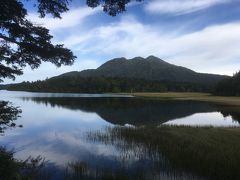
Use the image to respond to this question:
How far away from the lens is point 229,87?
460 ft

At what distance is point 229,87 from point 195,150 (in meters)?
131

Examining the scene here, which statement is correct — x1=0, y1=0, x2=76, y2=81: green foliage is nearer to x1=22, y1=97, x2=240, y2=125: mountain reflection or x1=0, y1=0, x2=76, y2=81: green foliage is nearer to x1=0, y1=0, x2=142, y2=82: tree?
x1=0, y1=0, x2=142, y2=82: tree

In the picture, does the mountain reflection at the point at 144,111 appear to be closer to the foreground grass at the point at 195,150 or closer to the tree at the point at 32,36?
the foreground grass at the point at 195,150

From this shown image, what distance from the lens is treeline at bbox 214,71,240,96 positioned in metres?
136

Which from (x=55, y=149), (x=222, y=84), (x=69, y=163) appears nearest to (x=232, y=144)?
(x=69, y=163)

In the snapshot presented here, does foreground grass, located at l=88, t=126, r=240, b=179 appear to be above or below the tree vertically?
below

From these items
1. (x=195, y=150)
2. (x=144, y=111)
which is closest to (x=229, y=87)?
(x=144, y=111)

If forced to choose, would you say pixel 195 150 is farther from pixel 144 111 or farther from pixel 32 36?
pixel 144 111

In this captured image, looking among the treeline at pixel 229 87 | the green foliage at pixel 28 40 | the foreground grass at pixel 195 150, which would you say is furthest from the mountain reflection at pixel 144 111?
the treeline at pixel 229 87

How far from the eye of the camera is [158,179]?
1422cm

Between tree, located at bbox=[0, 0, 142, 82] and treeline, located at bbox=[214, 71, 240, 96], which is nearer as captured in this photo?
tree, located at bbox=[0, 0, 142, 82]

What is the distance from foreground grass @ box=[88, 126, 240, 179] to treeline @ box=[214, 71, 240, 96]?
120m

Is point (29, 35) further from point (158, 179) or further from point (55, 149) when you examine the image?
point (55, 149)

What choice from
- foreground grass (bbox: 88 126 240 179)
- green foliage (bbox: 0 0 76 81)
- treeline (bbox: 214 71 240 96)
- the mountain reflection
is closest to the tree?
green foliage (bbox: 0 0 76 81)
